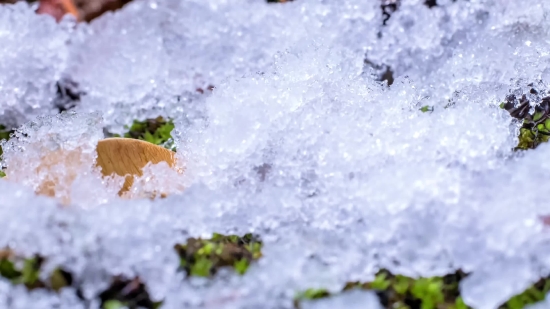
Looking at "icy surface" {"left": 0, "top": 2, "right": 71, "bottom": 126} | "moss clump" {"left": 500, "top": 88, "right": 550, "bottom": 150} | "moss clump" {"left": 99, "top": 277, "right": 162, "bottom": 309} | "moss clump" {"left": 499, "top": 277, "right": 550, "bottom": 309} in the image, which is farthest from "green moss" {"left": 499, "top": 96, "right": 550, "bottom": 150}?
"icy surface" {"left": 0, "top": 2, "right": 71, "bottom": 126}

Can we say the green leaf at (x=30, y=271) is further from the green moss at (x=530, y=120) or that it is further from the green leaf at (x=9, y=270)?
the green moss at (x=530, y=120)

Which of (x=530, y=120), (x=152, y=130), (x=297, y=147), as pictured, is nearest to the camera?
(x=297, y=147)

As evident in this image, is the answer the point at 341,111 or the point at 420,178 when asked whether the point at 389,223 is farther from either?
the point at 341,111

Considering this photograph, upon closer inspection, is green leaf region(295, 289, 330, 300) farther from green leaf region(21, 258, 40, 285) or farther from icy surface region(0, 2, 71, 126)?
icy surface region(0, 2, 71, 126)

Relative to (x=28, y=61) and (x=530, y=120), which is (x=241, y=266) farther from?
(x=28, y=61)

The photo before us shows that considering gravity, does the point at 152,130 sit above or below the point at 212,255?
above

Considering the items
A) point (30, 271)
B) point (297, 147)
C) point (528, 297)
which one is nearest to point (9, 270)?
point (30, 271)

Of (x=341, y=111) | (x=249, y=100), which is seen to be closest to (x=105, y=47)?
(x=249, y=100)
